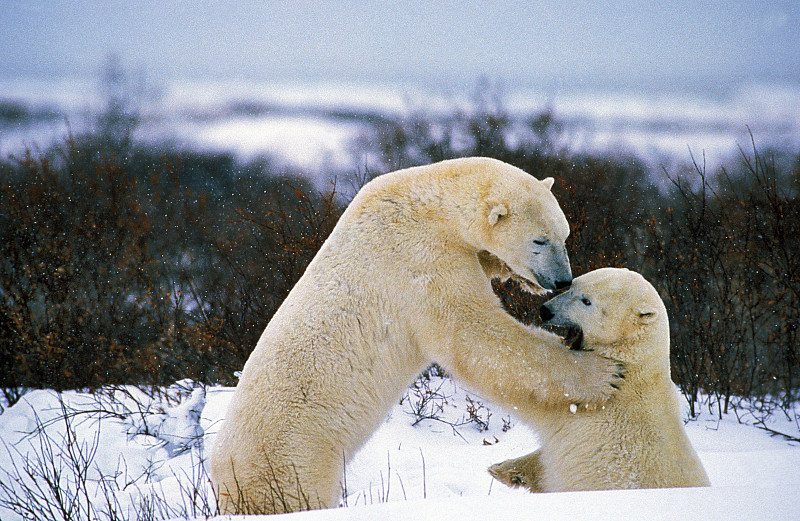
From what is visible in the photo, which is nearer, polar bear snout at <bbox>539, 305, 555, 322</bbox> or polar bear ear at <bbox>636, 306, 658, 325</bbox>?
polar bear ear at <bbox>636, 306, 658, 325</bbox>

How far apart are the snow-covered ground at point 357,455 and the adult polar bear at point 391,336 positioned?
1.63ft

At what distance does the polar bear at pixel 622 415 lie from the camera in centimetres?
253

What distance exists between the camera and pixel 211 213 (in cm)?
1286

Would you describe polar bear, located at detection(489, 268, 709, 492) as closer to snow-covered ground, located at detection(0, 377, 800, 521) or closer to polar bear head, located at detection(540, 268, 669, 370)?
polar bear head, located at detection(540, 268, 669, 370)

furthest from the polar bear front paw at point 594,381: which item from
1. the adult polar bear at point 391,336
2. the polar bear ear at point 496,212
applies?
the polar bear ear at point 496,212

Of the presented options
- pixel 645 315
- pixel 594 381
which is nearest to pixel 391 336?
pixel 594 381

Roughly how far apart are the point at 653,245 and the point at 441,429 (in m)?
3.09

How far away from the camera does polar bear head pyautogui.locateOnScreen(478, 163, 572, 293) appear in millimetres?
2621

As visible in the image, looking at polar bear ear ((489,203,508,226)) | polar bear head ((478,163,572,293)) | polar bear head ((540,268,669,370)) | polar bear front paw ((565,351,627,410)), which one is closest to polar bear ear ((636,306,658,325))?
polar bear head ((540,268,669,370))

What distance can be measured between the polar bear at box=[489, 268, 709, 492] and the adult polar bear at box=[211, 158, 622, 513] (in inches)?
3.7

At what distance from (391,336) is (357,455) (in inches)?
83.0

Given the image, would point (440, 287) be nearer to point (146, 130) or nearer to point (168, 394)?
point (168, 394)

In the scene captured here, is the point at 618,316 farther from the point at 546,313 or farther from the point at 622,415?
the point at 622,415

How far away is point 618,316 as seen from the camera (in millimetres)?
2662
